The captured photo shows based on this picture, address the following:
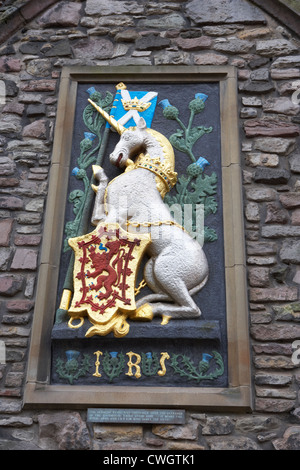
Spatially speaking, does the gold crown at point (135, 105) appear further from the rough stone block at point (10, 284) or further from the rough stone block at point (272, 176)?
the rough stone block at point (10, 284)

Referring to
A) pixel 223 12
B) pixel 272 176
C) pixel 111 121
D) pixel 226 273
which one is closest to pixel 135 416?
pixel 226 273

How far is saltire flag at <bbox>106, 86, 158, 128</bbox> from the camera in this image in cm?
444

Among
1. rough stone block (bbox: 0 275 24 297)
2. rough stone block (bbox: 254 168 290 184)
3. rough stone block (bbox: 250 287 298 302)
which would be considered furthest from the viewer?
rough stone block (bbox: 254 168 290 184)

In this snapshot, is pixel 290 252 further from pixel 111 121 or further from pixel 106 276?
pixel 111 121

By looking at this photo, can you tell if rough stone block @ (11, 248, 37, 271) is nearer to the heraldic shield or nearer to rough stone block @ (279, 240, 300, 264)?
the heraldic shield

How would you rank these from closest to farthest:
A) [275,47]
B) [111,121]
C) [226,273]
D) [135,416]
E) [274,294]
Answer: [135,416] → [274,294] → [226,273] → [111,121] → [275,47]

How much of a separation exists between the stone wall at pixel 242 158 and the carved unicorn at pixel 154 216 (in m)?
0.42

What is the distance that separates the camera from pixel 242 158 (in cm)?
429

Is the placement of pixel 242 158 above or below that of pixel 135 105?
below

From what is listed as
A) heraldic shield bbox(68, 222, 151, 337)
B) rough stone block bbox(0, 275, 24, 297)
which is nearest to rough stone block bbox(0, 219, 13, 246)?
rough stone block bbox(0, 275, 24, 297)

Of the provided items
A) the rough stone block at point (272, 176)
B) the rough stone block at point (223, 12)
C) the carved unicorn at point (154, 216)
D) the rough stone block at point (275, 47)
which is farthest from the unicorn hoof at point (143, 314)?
the rough stone block at point (223, 12)

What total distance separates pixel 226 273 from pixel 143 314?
653 millimetres

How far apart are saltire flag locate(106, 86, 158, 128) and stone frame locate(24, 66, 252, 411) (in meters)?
0.19
